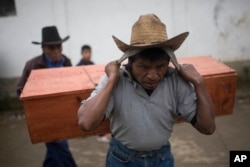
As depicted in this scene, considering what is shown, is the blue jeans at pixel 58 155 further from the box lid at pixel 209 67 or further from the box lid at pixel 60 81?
the box lid at pixel 209 67

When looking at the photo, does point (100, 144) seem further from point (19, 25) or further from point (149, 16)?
point (149, 16)

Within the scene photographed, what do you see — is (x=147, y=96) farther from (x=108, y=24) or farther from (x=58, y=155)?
(x=108, y=24)

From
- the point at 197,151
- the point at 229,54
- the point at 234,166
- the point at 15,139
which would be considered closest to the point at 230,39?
the point at 229,54

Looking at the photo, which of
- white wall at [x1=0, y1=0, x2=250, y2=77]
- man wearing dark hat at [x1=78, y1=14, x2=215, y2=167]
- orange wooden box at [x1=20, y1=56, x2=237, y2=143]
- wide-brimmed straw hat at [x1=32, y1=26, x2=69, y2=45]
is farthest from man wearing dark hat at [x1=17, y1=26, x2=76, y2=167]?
white wall at [x1=0, y1=0, x2=250, y2=77]

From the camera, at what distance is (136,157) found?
2186 mm

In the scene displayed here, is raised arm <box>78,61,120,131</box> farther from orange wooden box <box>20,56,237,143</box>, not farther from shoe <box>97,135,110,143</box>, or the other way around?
shoe <box>97,135,110,143</box>

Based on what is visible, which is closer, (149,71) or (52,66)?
(149,71)

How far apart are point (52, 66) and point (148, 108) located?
6.24 feet

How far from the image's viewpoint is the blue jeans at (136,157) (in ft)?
7.17

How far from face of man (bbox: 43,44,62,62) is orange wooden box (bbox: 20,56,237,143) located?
0.95 meters

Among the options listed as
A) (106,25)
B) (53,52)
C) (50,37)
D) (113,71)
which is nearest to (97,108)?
(113,71)

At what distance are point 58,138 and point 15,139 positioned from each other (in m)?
3.25

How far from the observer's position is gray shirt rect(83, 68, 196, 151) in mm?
2049

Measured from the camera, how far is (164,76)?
212 cm
